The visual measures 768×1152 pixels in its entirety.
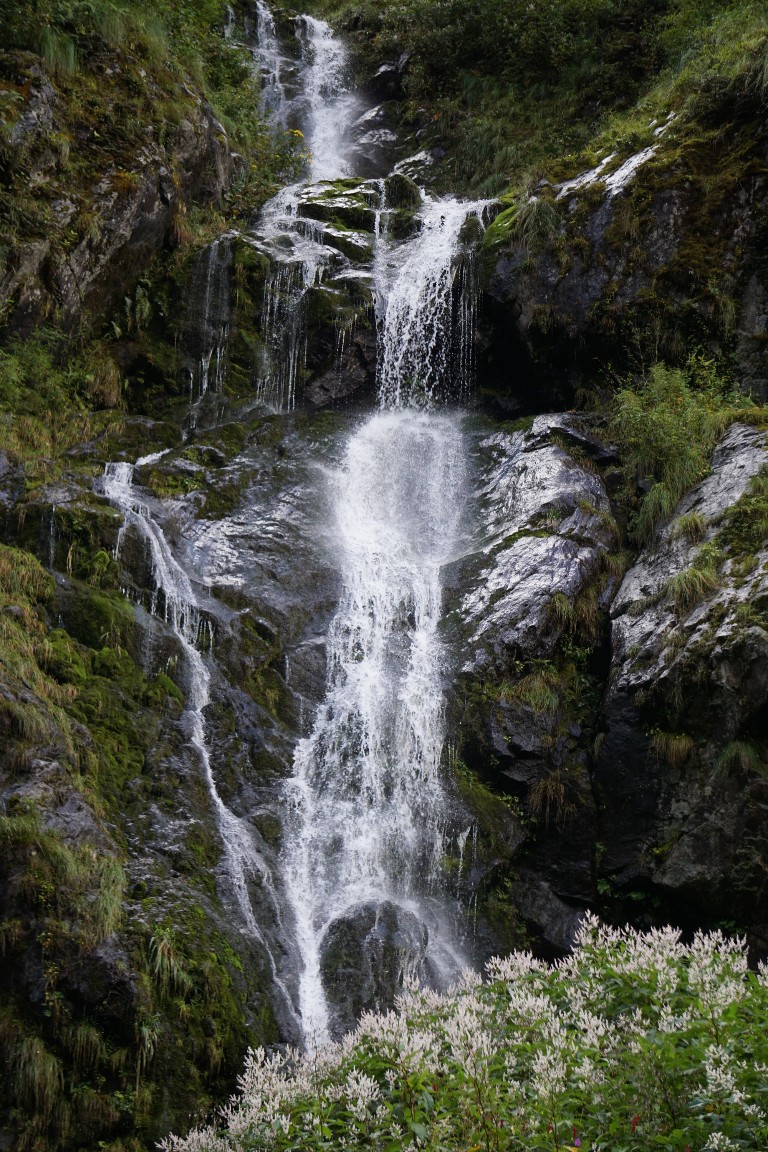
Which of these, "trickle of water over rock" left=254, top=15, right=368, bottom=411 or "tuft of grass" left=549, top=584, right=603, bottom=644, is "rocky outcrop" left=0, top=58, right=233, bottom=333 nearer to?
"trickle of water over rock" left=254, top=15, right=368, bottom=411

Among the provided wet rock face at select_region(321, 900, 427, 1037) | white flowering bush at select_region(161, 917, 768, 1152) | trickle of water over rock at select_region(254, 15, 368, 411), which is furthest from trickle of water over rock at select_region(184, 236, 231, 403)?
white flowering bush at select_region(161, 917, 768, 1152)

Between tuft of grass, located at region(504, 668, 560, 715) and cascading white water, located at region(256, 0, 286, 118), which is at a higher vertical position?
cascading white water, located at region(256, 0, 286, 118)

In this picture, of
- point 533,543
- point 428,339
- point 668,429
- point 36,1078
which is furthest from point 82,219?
point 36,1078

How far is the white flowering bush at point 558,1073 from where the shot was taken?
3309 mm

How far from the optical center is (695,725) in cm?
838

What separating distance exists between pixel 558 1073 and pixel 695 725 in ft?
18.1

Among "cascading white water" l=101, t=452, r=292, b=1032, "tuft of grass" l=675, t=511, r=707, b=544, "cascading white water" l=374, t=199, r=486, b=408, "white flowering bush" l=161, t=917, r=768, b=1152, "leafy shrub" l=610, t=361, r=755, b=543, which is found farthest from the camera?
→ "cascading white water" l=374, t=199, r=486, b=408

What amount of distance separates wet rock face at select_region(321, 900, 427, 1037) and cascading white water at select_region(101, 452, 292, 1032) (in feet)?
1.59

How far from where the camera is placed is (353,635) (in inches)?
401

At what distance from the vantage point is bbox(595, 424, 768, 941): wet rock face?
779 cm

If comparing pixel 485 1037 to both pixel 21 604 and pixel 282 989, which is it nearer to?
pixel 282 989

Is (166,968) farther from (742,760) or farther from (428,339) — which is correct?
(428,339)

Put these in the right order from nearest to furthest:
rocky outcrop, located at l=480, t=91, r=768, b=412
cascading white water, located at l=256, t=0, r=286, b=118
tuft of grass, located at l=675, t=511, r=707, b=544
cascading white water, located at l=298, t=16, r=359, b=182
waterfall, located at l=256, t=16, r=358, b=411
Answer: tuft of grass, located at l=675, t=511, r=707, b=544, rocky outcrop, located at l=480, t=91, r=768, b=412, waterfall, located at l=256, t=16, r=358, b=411, cascading white water, located at l=298, t=16, r=359, b=182, cascading white water, located at l=256, t=0, r=286, b=118

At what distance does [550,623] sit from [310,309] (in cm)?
734
